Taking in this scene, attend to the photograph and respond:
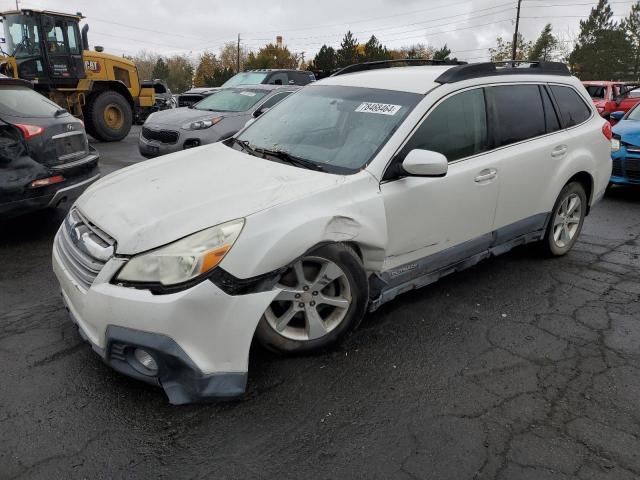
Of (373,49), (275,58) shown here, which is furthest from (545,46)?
→ (275,58)

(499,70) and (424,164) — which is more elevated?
(499,70)

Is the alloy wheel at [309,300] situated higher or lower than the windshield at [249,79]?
lower

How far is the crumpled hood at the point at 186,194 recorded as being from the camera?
8.14ft

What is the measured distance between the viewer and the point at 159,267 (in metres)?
2.37

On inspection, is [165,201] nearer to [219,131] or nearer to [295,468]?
[295,468]

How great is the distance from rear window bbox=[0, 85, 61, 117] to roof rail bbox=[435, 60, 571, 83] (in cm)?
412

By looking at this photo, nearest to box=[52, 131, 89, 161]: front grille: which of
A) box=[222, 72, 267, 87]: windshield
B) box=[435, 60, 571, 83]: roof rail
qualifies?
box=[435, 60, 571, 83]: roof rail

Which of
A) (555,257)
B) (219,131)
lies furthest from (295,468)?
(219,131)

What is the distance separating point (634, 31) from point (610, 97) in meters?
49.6

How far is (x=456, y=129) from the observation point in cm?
346

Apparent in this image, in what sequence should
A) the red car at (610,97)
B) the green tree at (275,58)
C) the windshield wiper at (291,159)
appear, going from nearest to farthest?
the windshield wiper at (291,159) < the red car at (610,97) < the green tree at (275,58)

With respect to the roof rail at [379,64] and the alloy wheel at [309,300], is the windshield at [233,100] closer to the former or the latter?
the roof rail at [379,64]

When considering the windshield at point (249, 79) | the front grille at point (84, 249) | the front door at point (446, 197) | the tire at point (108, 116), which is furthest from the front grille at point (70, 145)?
the tire at point (108, 116)

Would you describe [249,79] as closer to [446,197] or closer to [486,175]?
[486,175]
